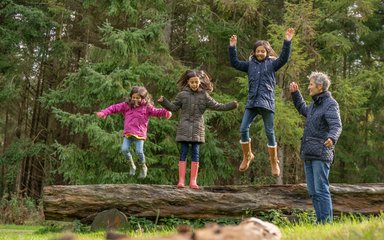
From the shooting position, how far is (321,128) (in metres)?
7.02

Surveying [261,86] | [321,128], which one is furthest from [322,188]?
[261,86]

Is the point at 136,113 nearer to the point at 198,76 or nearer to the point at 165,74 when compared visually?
the point at 198,76

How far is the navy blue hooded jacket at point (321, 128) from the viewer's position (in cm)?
678

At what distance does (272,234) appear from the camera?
9.61ft

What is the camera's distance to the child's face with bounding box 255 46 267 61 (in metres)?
8.62

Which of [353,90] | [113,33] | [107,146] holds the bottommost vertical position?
[107,146]

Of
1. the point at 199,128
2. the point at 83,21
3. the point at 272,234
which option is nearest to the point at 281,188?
the point at 199,128

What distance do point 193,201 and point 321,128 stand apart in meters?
3.49

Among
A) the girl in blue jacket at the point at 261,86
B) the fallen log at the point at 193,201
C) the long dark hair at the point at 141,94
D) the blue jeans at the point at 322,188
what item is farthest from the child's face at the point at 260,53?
the fallen log at the point at 193,201

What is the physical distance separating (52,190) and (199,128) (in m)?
3.06

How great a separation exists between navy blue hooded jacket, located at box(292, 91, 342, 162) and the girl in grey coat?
2.18 meters

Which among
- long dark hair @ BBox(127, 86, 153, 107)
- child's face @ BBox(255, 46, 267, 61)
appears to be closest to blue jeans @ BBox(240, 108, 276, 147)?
child's face @ BBox(255, 46, 267, 61)

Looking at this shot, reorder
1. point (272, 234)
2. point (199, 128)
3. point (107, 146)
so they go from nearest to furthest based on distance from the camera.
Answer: point (272, 234) → point (199, 128) → point (107, 146)

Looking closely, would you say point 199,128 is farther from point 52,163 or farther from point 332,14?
point 52,163
